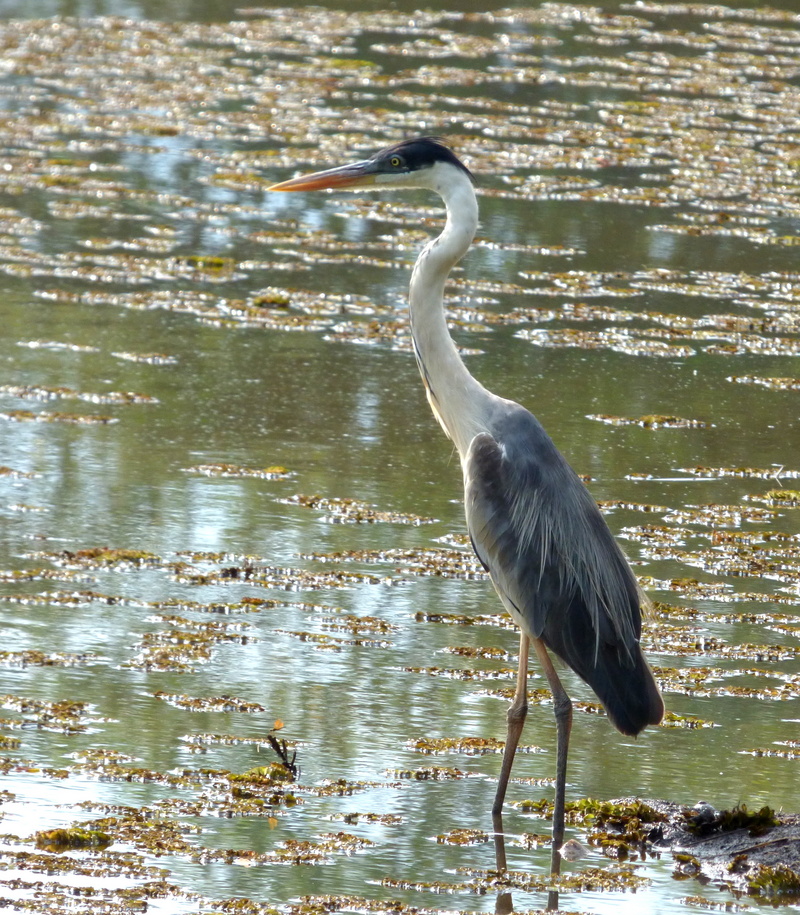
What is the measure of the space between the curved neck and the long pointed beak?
34 centimetres

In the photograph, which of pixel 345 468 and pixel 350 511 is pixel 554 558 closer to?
pixel 350 511

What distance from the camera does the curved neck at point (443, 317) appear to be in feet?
18.4

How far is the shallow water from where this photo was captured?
4.88 metres

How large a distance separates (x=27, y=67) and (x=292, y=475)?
12.7 metres

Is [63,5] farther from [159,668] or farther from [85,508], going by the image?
[159,668]

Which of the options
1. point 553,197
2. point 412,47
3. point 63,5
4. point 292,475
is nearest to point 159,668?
point 292,475

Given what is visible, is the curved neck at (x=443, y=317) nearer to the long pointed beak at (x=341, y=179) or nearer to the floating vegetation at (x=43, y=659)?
the long pointed beak at (x=341, y=179)

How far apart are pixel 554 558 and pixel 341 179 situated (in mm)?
1707

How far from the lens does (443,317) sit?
568cm

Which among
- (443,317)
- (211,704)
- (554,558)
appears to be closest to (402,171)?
A: (443,317)

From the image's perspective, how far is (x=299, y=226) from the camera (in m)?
13.1

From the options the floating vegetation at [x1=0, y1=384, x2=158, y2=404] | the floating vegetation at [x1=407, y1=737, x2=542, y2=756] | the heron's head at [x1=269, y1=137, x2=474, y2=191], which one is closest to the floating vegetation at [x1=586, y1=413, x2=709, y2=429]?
the floating vegetation at [x1=0, y1=384, x2=158, y2=404]

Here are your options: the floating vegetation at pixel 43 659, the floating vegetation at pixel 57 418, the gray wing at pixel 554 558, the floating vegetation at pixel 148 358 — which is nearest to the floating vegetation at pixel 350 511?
the floating vegetation at pixel 57 418

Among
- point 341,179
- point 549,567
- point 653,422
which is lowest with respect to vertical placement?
point 653,422
